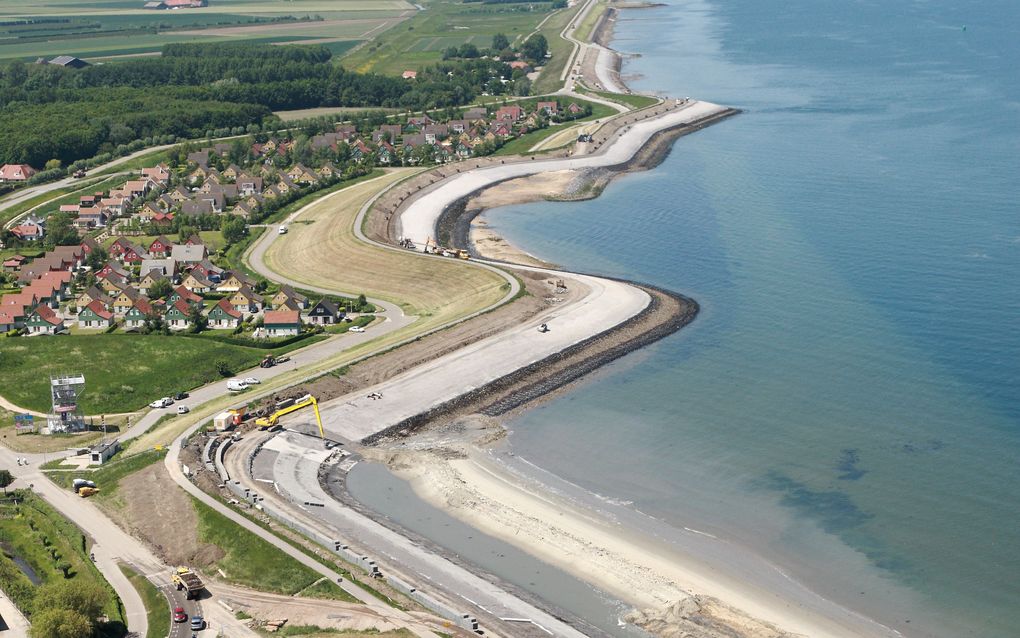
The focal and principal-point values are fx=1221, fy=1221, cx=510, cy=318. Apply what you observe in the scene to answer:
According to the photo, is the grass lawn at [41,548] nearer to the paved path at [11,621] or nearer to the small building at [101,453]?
the paved path at [11,621]

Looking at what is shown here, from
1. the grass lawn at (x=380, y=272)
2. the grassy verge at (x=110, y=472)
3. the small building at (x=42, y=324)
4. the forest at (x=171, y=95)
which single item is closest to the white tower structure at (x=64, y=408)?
the grassy verge at (x=110, y=472)

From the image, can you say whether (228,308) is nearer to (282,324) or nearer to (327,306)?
(282,324)

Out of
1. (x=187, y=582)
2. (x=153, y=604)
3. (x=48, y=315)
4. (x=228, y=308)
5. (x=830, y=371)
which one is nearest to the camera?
(x=153, y=604)

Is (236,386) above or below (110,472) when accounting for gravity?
below

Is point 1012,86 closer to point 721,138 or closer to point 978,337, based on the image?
point 721,138

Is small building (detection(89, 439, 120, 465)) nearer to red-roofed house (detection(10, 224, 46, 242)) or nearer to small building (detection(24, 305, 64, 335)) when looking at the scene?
small building (detection(24, 305, 64, 335))

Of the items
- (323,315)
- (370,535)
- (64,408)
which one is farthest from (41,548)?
(323,315)
